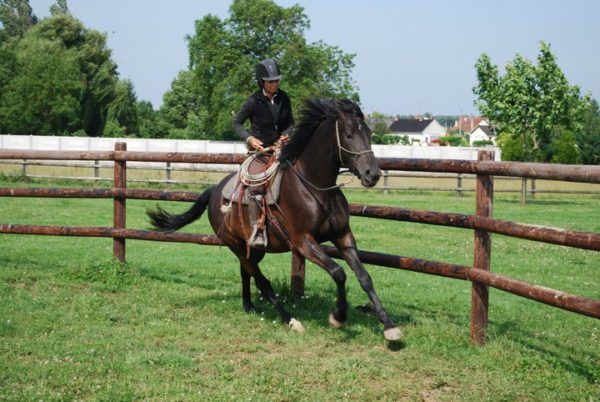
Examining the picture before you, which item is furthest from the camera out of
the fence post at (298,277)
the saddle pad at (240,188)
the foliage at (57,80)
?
the foliage at (57,80)

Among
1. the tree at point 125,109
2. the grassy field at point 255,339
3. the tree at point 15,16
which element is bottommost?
the grassy field at point 255,339

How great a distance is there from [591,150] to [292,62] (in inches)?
1221

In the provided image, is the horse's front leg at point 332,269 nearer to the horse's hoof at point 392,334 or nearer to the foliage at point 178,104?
the horse's hoof at point 392,334

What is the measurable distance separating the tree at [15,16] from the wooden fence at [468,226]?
3444 inches

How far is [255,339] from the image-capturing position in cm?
739

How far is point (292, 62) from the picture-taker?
2618 inches

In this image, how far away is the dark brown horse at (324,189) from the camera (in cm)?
699

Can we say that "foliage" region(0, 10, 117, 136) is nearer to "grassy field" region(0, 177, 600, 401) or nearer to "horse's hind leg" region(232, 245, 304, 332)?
"grassy field" region(0, 177, 600, 401)

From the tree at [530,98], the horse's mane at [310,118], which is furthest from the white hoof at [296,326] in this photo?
the tree at [530,98]

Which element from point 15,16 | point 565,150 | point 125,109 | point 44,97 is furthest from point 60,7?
point 565,150

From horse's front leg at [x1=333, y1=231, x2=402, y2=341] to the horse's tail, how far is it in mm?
2551

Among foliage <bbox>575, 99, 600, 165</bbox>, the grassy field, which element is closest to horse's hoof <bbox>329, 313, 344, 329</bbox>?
the grassy field

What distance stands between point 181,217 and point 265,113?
2.05 meters

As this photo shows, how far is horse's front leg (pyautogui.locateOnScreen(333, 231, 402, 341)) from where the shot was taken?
6.71 m
